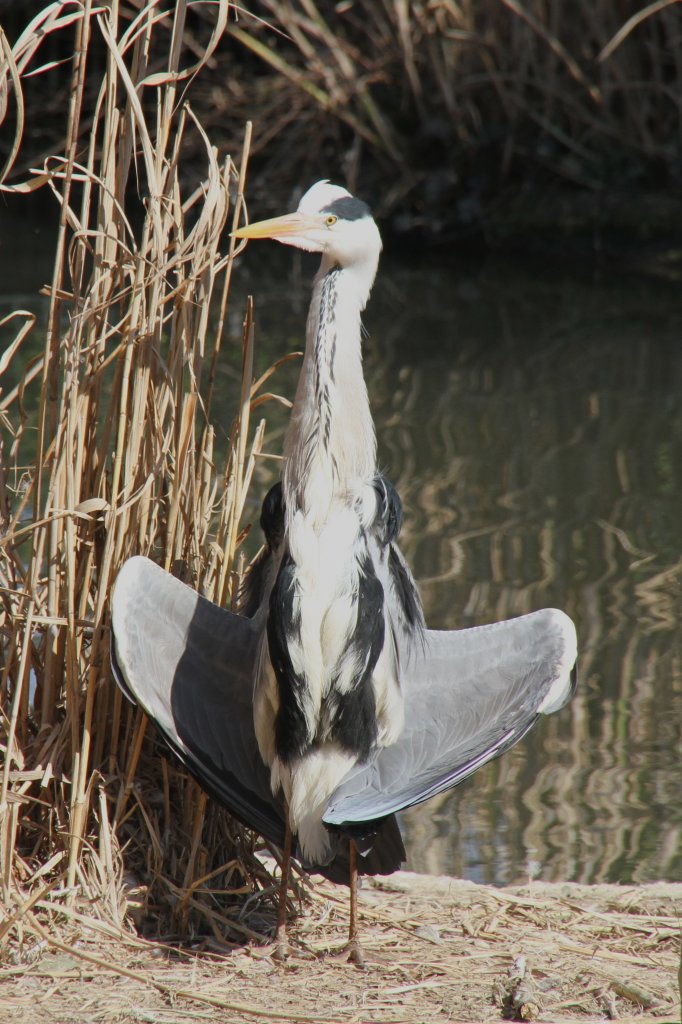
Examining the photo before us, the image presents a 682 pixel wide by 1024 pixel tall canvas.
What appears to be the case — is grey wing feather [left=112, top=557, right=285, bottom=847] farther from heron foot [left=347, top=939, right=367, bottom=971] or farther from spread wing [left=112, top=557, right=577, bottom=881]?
heron foot [left=347, top=939, right=367, bottom=971]

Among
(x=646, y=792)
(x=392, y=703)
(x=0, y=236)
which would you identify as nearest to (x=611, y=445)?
(x=646, y=792)

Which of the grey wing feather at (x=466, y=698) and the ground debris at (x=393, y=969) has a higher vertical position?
the grey wing feather at (x=466, y=698)

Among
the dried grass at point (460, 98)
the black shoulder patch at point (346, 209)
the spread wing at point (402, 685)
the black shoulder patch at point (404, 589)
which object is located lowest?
the spread wing at point (402, 685)

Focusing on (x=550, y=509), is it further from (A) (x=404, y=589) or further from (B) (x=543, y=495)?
(A) (x=404, y=589)

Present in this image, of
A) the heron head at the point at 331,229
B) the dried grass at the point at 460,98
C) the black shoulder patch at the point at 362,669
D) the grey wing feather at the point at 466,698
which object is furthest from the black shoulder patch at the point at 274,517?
the dried grass at the point at 460,98

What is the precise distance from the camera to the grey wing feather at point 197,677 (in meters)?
2.53

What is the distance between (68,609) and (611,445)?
4.46m

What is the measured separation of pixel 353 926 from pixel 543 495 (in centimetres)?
361

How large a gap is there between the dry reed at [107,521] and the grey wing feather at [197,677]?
0.11 metres

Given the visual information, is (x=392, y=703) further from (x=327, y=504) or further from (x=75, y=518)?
(x=75, y=518)

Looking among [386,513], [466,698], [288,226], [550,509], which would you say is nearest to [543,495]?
[550,509]

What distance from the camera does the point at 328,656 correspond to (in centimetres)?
258

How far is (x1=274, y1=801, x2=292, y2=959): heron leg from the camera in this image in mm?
2615

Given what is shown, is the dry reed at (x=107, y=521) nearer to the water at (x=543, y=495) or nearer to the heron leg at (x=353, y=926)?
the heron leg at (x=353, y=926)
